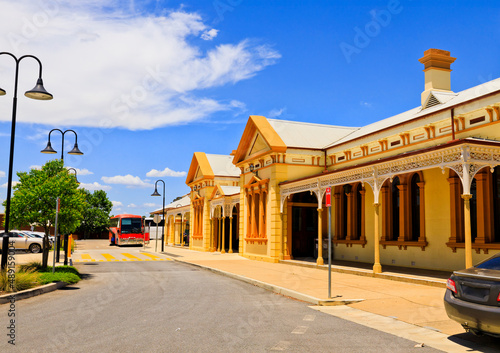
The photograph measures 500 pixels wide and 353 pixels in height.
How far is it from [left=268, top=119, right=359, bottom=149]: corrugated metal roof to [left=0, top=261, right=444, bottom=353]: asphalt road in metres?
12.5

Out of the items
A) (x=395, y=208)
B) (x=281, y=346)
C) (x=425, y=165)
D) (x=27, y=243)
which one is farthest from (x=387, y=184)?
(x=27, y=243)

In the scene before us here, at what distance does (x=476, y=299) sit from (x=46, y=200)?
1310 centimetres

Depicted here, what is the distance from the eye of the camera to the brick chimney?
835 inches

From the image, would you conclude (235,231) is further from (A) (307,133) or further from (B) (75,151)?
(B) (75,151)

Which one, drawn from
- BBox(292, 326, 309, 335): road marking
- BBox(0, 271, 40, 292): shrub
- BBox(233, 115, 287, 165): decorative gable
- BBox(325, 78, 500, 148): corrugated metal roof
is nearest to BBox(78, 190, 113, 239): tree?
BBox(233, 115, 287, 165): decorative gable

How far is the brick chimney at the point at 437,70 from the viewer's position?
2120 centimetres

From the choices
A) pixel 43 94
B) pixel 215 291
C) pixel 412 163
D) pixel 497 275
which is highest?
pixel 43 94

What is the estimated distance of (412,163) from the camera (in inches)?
567

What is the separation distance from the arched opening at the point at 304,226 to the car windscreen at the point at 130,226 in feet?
93.4

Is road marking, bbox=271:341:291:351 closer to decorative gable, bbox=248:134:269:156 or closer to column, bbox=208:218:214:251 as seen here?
decorative gable, bbox=248:134:269:156

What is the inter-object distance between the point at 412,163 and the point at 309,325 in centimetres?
800

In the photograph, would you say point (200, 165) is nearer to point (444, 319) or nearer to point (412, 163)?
point (412, 163)

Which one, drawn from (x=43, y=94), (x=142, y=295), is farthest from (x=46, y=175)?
(x=142, y=295)

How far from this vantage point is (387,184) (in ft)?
62.1
